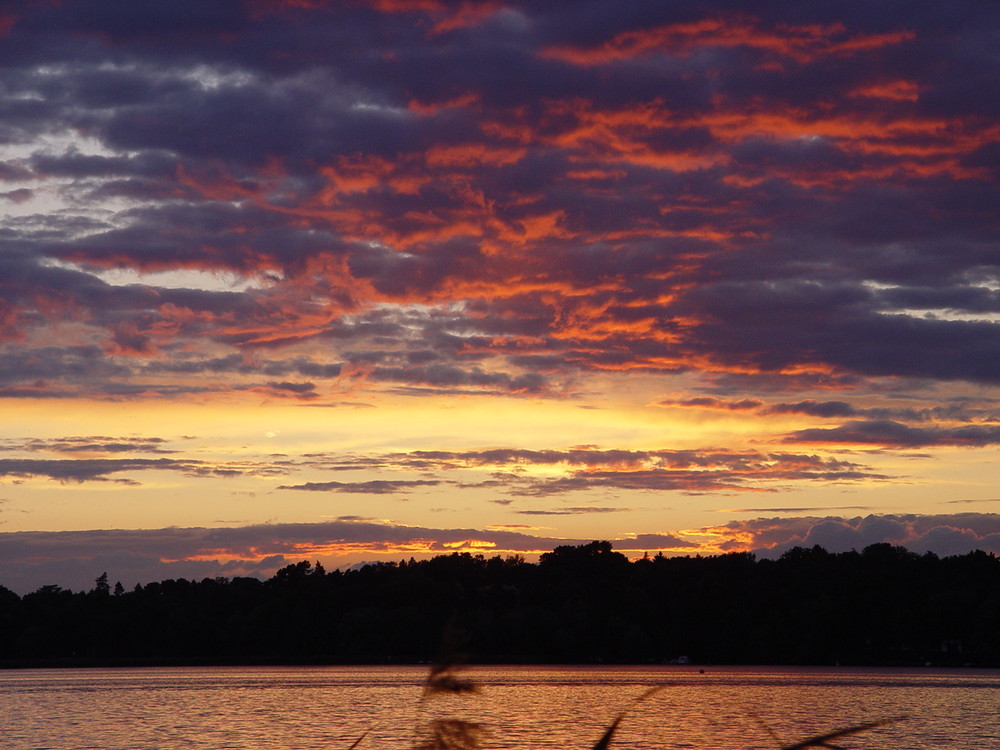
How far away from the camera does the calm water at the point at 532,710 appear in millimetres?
82250

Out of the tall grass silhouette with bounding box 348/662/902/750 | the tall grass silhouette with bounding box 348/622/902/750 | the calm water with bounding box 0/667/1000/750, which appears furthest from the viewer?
the calm water with bounding box 0/667/1000/750

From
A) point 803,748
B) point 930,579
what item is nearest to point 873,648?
point 930,579

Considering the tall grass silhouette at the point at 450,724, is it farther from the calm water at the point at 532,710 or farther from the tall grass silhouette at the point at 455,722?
the calm water at the point at 532,710

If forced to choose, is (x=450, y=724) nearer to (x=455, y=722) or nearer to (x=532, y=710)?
(x=455, y=722)

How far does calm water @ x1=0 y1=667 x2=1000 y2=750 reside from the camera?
8225 centimetres

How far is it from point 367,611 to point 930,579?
89227 mm

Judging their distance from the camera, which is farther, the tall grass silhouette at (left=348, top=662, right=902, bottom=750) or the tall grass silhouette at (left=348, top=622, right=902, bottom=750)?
the tall grass silhouette at (left=348, top=662, right=902, bottom=750)

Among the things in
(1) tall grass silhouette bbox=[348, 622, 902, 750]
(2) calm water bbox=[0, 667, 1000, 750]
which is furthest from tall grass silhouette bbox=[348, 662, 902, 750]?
(2) calm water bbox=[0, 667, 1000, 750]

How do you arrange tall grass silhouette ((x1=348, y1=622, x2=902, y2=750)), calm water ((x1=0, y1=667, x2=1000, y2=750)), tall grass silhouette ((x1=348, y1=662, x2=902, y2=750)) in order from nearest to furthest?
1. tall grass silhouette ((x1=348, y1=622, x2=902, y2=750))
2. tall grass silhouette ((x1=348, y1=662, x2=902, y2=750))
3. calm water ((x1=0, y1=667, x2=1000, y2=750))

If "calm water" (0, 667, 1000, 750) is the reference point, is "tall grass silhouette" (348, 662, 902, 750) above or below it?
above

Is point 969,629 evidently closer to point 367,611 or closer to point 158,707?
point 367,611

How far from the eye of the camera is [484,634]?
181m

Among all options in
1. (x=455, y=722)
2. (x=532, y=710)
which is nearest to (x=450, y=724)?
(x=455, y=722)

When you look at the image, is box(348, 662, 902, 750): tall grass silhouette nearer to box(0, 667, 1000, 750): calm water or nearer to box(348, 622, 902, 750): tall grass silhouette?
box(348, 622, 902, 750): tall grass silhouette
